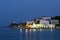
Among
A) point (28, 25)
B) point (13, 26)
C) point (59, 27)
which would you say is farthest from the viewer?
point (13, 26)

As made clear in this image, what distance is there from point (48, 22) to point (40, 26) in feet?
6.26

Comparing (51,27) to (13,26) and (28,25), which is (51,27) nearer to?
(28,25)

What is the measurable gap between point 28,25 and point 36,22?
2135mm

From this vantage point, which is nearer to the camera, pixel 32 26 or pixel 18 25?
pixel 32 26

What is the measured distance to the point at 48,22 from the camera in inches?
2359

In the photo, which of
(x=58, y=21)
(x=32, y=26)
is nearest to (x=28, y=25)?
(x=32, y=26)

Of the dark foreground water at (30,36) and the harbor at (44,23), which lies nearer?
the dark foreground water at (30,36)

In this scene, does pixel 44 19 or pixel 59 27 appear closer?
pixel 59 27

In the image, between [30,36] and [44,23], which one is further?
[44,23]

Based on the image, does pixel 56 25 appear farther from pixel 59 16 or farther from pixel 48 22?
pixel 59 16

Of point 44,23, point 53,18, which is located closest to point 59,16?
point 53,18

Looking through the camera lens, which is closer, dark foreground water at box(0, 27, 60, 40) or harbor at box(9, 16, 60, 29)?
dark foreground water at box(0, 27, 60, 40)

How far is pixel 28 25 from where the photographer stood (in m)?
62.1

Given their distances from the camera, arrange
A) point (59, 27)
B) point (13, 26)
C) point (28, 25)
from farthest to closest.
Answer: point (13, 26)
point (28, 25)
point (59, 27)
